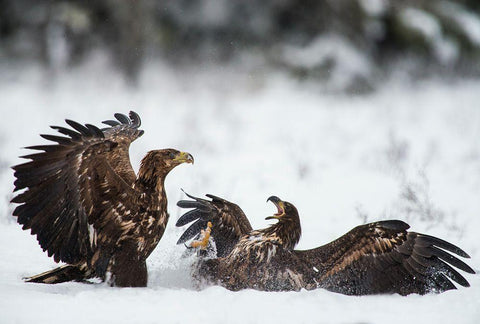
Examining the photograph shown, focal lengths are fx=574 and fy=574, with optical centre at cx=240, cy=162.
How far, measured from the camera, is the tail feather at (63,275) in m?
4.20

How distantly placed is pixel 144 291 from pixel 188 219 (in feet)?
3.72

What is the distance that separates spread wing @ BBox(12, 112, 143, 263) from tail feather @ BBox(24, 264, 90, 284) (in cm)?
10

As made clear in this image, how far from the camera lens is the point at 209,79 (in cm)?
1591

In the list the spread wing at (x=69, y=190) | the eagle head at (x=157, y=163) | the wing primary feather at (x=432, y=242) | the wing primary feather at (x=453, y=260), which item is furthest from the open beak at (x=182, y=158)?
the wing primary feather at (x=453, y=260)

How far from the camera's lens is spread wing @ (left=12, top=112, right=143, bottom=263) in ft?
12.9

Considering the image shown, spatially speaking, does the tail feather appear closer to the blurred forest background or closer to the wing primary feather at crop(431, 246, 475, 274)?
the wing primary feather at crop(431, 246, 475, 274)

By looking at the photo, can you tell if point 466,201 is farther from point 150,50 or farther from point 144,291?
point 150,50

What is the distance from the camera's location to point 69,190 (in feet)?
13.1

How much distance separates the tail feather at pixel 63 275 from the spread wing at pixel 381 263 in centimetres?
170

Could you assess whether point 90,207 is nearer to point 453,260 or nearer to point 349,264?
point 349,264

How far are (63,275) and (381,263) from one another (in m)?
2.42

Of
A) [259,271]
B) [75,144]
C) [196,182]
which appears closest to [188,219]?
[259,271]

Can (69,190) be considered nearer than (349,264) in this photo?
Yes

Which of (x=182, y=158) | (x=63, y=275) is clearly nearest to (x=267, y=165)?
(x=182, y=158)
